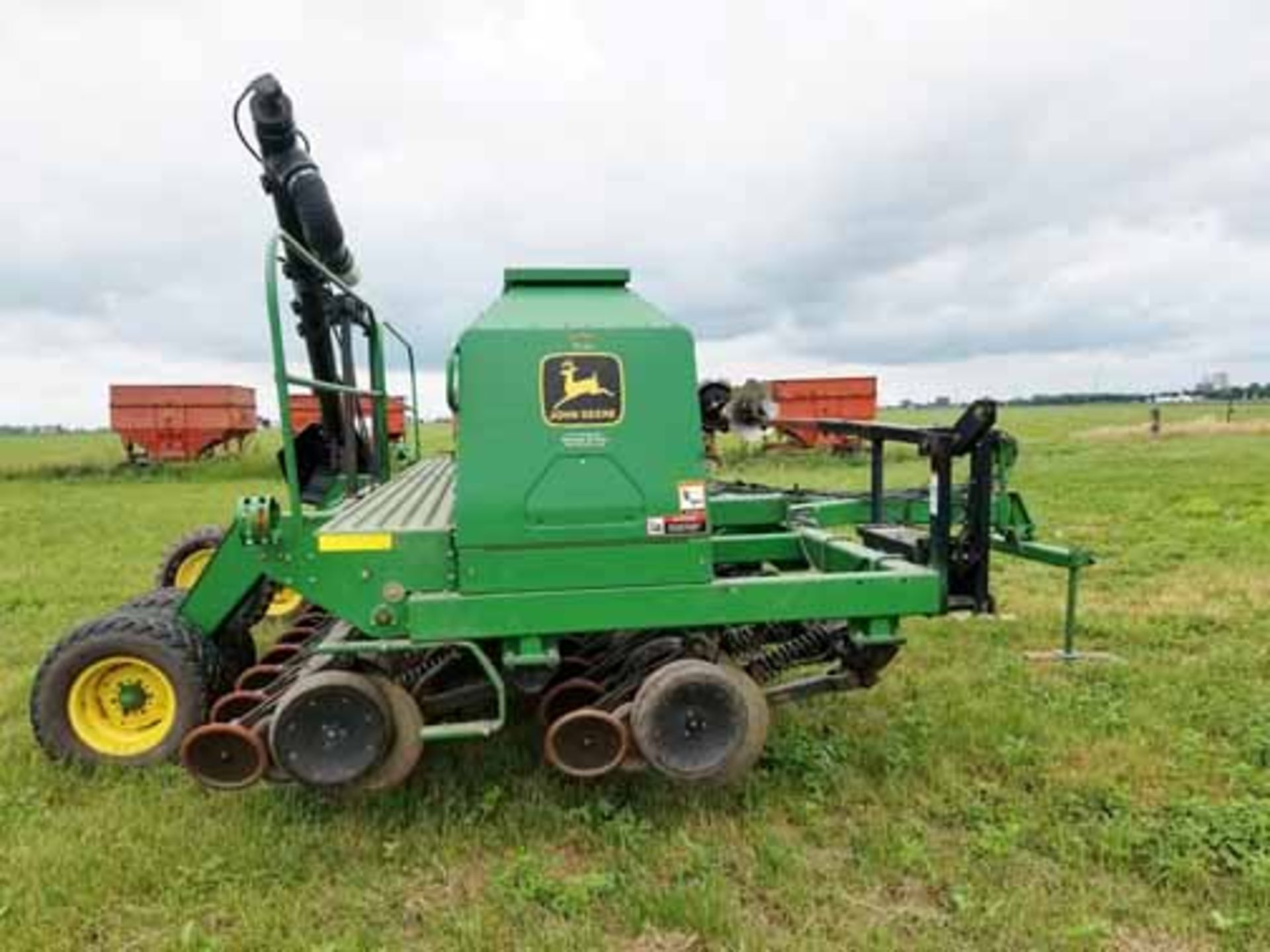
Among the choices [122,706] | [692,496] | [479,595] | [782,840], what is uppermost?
[692,496]

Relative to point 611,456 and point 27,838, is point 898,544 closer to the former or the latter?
point 611,456

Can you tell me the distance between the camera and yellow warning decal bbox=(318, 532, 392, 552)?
3033 mm

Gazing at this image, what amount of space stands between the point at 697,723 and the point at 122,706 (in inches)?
97.5

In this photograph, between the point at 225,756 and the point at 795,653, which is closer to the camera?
the point at 225,756

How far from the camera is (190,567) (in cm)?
595

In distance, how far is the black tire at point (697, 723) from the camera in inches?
118


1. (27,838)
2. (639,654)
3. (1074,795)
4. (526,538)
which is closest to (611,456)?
(526,538)

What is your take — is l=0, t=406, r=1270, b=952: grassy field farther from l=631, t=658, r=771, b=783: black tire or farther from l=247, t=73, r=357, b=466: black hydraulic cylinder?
l=247, t=73, r=357, b=466: black hydraulic cylinder

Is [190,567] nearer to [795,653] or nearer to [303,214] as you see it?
[303,214]

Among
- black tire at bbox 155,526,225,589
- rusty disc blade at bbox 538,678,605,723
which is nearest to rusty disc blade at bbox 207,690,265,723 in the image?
rusty disc blade at bbox 538,678,605,723

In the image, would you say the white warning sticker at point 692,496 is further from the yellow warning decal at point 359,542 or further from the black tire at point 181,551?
the black tire at point 181,551

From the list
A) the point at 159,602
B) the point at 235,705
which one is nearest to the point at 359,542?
the point at 235,705

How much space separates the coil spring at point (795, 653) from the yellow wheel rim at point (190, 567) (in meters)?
4.09

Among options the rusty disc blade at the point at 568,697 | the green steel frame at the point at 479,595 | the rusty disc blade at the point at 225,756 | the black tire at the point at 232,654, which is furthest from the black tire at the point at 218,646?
the rusty disc blade at the point at 568,697
